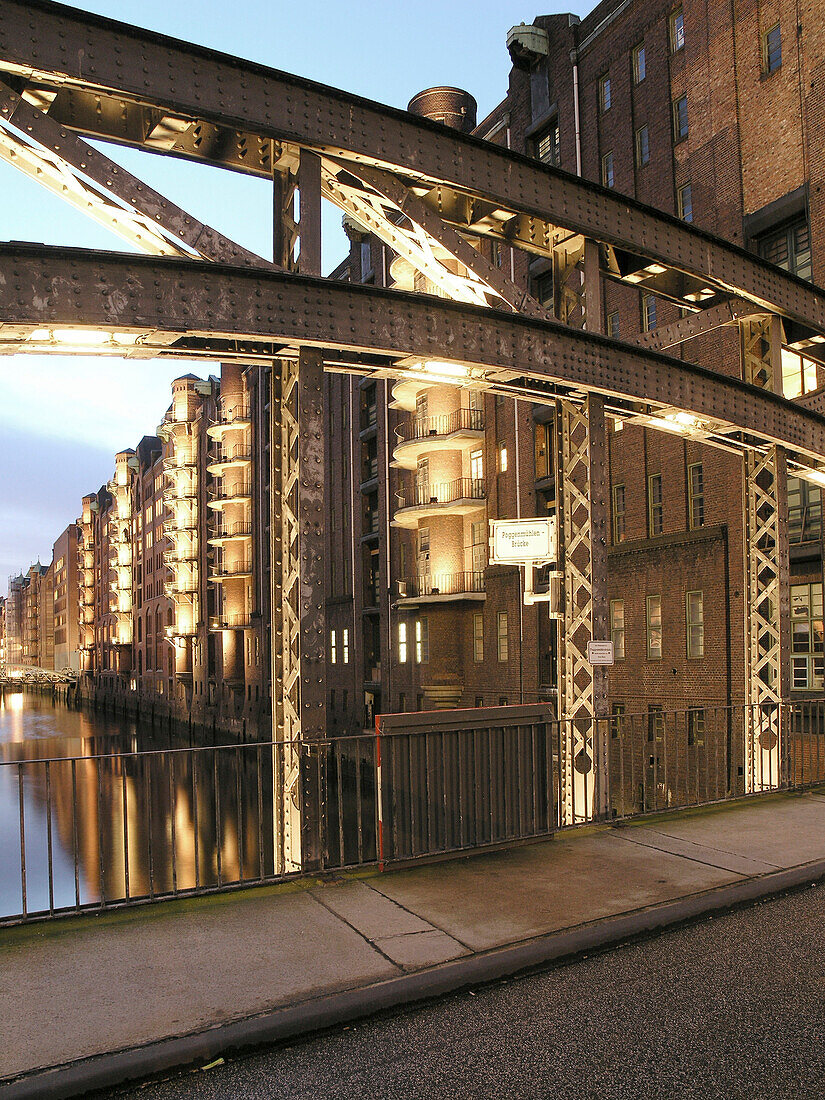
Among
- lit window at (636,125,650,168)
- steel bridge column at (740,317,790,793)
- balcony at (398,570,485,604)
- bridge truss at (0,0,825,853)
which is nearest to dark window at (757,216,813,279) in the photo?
lit window at (636,125,650,168)

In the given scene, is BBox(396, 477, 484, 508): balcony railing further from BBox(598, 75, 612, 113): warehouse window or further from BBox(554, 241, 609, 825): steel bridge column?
BBox(554, 241, 609, 825): steel bridge column

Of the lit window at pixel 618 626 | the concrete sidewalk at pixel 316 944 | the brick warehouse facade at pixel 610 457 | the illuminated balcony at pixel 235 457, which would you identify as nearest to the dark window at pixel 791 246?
the brick warehouse facade at pixel 610 457

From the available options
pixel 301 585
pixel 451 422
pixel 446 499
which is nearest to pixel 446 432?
pixel 451 422

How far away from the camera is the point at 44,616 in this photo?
182125 mm

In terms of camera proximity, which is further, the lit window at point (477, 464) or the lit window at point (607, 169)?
the lit window at point (477, 464)

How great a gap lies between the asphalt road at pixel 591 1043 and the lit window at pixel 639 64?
1248 inches

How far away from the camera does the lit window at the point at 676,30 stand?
28703mm

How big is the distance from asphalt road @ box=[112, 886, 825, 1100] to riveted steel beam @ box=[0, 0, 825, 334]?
7.42 m

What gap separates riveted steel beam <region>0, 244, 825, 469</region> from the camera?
7199mm

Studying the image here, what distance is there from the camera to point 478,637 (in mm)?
37594

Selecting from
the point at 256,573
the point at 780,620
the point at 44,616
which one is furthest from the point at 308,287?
the point at 44,616

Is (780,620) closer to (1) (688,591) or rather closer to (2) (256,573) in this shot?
(1) (688,591)

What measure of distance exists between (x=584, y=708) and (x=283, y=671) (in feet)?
13.6

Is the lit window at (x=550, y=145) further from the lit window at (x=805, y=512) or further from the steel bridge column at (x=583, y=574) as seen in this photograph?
the steel bridge column at (x=583, y=574)
